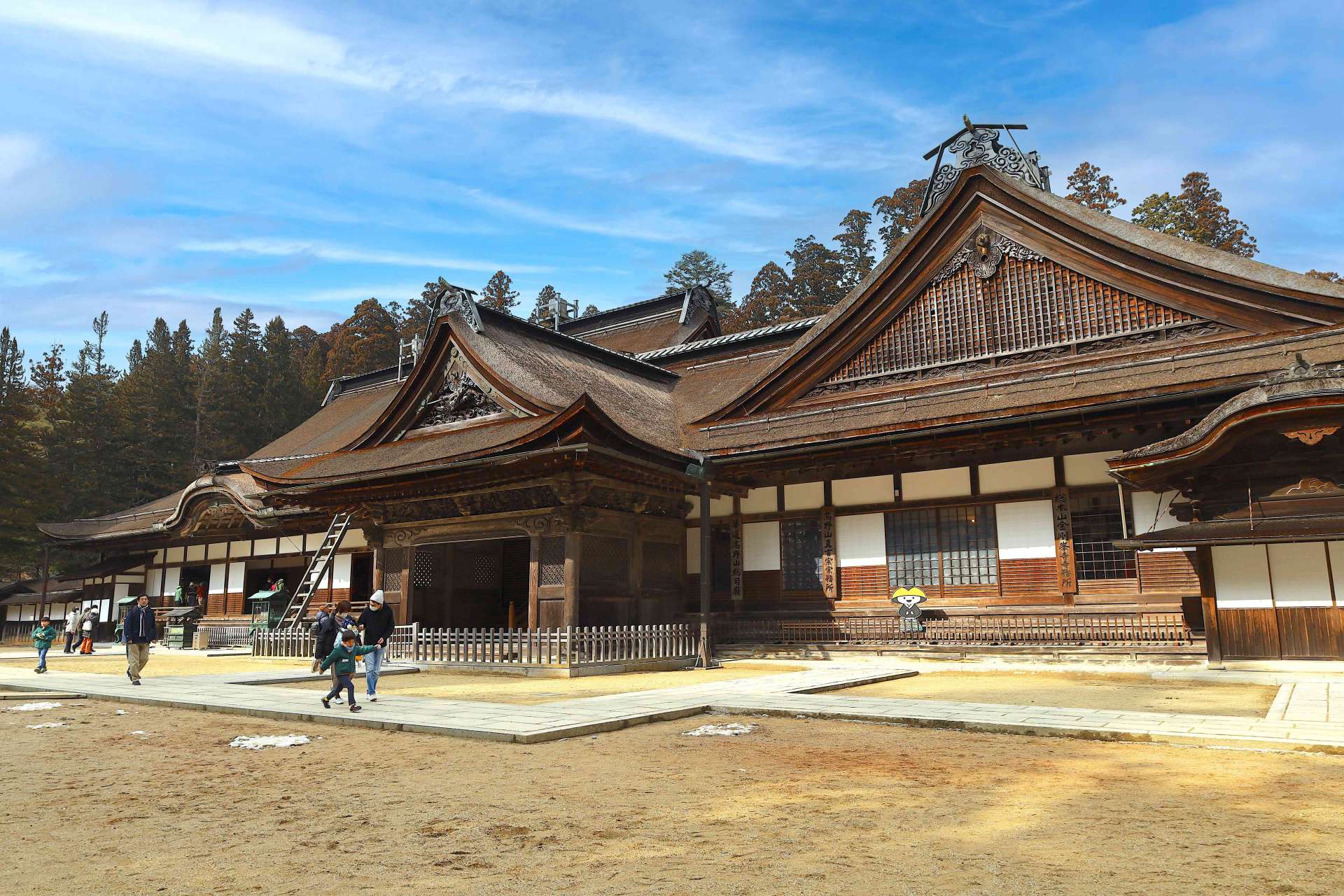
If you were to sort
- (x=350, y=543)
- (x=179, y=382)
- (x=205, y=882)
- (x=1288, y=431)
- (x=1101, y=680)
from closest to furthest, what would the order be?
1. (x=205, y=882)
2. (x=1288, y=431)
3. (x=1101, y=680)
4. (x=350, y=543)
5. (x=179, y=382)

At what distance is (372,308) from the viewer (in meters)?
67.2

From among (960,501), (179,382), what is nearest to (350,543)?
(960,501)

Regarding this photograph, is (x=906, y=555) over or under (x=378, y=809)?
over

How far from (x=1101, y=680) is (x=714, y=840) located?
423 inches

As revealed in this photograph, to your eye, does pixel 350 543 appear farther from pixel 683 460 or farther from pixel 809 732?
pixel 809 732

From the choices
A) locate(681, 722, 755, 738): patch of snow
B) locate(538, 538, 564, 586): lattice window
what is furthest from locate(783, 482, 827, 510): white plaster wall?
locate(681, 722, 755, 738): patch of snow

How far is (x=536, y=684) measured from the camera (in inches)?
564

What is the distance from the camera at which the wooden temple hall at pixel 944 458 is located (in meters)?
13.2

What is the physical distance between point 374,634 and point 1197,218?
43887 millimetres

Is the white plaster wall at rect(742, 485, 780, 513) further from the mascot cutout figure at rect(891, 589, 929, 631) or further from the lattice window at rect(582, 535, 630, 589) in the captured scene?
the mascot cutout figure at rect(891, 589, 929, 631)

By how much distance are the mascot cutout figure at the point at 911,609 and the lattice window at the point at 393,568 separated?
1109 centimetres

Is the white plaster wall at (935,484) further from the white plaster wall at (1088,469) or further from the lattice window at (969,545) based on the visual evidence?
the white plaster wall at (1088,469)

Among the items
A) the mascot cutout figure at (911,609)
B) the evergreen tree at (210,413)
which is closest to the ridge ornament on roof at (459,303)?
the mascot cutout figure at (911,609)

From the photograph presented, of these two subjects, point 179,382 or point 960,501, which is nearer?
point 960,501
